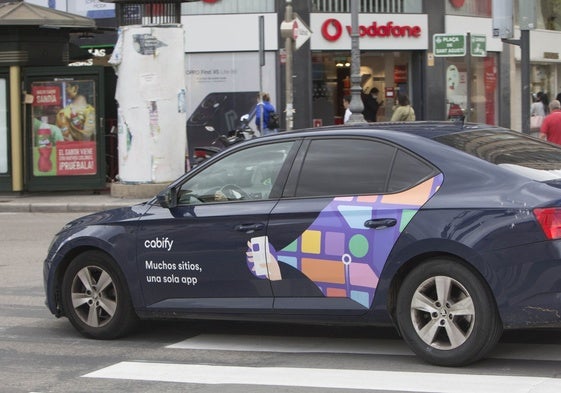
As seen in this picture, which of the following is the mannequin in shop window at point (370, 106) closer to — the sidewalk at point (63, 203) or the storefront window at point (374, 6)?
the storefront window at point (374, 6)

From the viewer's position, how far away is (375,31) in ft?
90.0

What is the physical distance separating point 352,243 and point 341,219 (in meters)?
0.18

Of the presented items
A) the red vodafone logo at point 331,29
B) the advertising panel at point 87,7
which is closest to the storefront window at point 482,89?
the red vodafone logo at point 331,29

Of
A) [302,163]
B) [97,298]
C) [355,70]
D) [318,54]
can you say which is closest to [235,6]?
[318,54]

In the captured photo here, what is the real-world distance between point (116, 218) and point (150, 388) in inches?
69.7

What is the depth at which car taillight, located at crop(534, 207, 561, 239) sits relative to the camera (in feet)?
19.2

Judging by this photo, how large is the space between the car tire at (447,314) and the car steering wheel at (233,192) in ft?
4.57

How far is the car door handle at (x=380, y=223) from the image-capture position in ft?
20.8

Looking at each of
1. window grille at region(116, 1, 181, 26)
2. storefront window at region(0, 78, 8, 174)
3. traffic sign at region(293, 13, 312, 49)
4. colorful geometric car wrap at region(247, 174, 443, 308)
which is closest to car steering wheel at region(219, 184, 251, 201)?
colorful geometric car wrap at region(247, 174, 443, 308)

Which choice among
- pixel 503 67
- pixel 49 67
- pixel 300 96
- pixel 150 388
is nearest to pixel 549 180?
pixel 150 388

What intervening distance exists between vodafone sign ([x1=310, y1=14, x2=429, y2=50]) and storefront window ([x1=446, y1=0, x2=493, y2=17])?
1.15 metres

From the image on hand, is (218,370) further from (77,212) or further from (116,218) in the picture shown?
(77,212)

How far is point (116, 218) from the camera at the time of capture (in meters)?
7.48

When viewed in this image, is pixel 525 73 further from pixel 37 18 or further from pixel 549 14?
pixel 549 14
